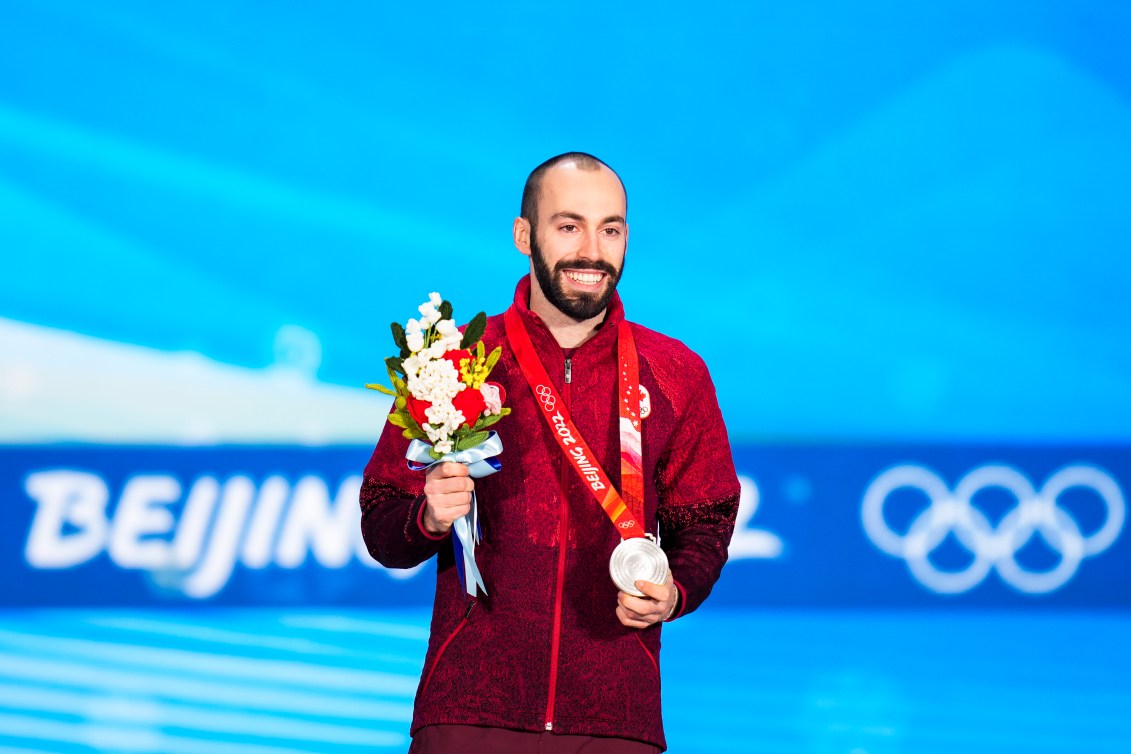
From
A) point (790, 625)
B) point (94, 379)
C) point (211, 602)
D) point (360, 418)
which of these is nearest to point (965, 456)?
point (790, 625)

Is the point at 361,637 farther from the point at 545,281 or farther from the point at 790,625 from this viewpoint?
the point at 545,281

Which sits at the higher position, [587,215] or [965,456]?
[965,456]

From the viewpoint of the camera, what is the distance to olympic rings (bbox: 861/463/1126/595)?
24.3 ft

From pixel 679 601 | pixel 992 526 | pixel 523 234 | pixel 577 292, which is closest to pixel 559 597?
pixel 679 601

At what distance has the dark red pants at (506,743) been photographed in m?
2.37

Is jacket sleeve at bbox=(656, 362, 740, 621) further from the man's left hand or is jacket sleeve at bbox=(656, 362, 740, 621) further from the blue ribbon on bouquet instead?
the blue ribbon on bouquet

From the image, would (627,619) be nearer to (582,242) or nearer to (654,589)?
(654,589)

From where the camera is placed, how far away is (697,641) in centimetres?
689

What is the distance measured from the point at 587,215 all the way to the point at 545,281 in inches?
5.3

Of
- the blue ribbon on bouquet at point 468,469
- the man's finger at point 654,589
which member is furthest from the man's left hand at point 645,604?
the blue ribbon on bouquet at point 468,469

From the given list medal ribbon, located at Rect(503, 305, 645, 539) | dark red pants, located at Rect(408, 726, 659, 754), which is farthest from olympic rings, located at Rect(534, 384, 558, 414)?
dark red pants, located at Rect(408, 726, 659, 754)

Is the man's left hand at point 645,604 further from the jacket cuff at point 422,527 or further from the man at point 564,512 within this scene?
the jacket cuff at point 422,527

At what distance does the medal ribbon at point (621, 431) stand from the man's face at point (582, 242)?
0.30 ft

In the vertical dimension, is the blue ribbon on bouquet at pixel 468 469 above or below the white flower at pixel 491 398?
below
